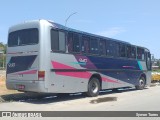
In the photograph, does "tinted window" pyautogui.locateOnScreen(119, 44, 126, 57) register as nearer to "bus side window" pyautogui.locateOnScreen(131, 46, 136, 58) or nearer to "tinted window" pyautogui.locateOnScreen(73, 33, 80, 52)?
"bus side window" pyautogui.locateOnScreen(131, 46, 136, 58)

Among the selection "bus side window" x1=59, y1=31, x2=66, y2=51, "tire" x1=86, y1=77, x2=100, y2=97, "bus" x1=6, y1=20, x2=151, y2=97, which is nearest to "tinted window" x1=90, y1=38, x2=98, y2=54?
"bus" x1=6, y1=20, x2=151, y2=97

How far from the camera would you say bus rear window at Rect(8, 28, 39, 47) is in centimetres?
1512

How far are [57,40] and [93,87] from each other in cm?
398

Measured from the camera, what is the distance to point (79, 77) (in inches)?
664

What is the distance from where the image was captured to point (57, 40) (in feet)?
50.8

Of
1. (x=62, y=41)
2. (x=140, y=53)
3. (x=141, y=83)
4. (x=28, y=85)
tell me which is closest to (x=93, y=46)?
(x=62, y=41)

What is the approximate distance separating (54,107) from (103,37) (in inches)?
260

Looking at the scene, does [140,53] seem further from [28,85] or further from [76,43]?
[28,85]

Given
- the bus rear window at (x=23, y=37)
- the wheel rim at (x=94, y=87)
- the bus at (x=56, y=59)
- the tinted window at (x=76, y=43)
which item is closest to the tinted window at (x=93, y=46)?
the bus at (x=56, y=59)

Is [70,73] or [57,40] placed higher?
[57,40]

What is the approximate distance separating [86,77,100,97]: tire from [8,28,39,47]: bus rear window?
13.7 feet

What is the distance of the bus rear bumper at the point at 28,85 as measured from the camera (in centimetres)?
1461

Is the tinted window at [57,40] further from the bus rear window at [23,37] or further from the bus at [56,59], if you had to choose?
the bus rear window at [23,37]

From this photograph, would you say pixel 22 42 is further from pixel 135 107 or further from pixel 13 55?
pixel 135 107
